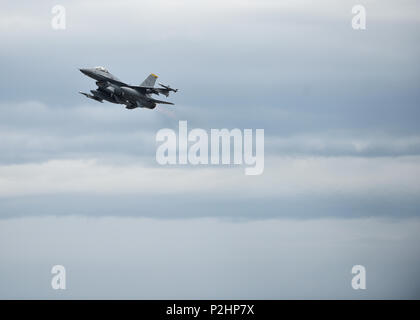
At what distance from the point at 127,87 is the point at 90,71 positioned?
5813 mm

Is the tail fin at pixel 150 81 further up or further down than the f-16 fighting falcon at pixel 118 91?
further up

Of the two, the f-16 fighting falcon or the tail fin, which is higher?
the tail fin

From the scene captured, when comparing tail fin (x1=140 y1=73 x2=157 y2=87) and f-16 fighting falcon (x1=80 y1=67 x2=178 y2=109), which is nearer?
f-16 fighting falcon (x1=80 y1=67 x2=178 y2=109)

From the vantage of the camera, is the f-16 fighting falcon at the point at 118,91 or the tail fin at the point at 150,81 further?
the tail fin at the point at 150,81

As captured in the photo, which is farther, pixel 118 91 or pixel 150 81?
pixel 150 81
